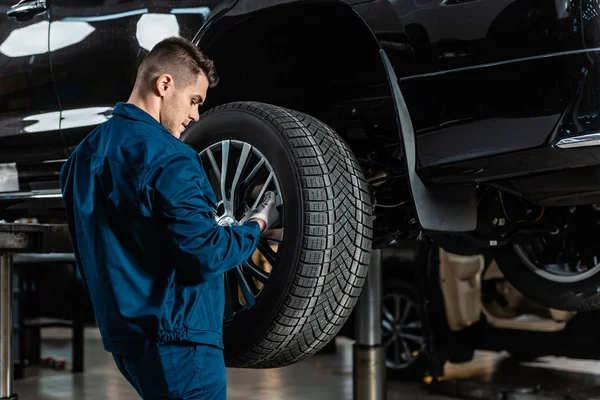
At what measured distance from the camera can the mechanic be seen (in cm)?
170

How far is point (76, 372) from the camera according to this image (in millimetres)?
7039

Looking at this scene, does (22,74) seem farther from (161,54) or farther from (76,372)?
(76,372)

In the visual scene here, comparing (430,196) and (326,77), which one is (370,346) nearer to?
(326,77)

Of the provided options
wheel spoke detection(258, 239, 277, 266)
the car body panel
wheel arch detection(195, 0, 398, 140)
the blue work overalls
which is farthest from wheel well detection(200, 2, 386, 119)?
the blue work overalls

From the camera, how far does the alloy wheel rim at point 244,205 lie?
2279 millimetres

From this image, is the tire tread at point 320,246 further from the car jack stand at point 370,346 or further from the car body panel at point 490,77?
the car jack stand at point 370,346

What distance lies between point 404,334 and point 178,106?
4312mm

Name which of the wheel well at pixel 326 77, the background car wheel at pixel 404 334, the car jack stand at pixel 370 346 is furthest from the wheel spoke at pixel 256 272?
the background car wheel at pixel 404 334

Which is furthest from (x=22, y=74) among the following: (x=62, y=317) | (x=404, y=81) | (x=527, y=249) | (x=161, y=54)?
(x=62, y=317)

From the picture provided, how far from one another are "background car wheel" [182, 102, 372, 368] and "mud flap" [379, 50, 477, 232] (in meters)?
0.17

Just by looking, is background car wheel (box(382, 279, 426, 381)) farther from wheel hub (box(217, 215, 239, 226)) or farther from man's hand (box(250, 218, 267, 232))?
man's hand (box(250, 218, 267, 232))

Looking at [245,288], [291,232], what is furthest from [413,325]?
[291,232]

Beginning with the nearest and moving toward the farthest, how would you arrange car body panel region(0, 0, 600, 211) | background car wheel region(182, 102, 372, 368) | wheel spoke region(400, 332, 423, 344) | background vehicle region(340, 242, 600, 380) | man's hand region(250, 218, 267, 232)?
car body panel region(0, 0, 600, 211) < man's hand region(250, 218, 267, 232) < background car wheel region(182, 102, 372, 368) < background vehicle region(340, 242, 600, 380) < wheel spoke region(400, 332, 423, 344)

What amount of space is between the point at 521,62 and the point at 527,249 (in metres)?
1.82
